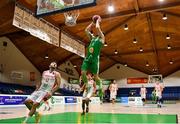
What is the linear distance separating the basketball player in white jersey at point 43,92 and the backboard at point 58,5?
404cm

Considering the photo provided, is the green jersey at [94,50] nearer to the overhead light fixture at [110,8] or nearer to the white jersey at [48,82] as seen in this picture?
the white jersey at [48,82]

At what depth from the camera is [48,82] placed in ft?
19.2

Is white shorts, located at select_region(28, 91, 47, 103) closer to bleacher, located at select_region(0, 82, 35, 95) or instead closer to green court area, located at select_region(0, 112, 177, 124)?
green court area, located at select_region(0, 112, 177, 124)

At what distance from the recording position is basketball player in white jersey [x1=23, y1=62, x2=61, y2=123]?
5.44 m

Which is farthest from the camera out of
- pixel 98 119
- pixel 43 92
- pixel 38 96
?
pixel 98 119

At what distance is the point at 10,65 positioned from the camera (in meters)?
23.1

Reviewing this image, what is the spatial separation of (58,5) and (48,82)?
4911 millimetres

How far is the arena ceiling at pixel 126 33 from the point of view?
17.0 meters

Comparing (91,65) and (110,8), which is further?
(110,8)

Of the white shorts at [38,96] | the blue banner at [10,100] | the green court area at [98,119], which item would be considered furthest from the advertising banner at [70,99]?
the white shorts at [38,96]

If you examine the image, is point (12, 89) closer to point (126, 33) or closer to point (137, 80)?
point (126, 33)

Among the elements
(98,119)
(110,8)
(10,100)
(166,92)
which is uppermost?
(110,8)

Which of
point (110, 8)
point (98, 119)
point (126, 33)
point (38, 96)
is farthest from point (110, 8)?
point (38, 96)

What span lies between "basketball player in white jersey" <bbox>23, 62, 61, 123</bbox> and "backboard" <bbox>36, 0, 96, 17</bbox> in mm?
4043
